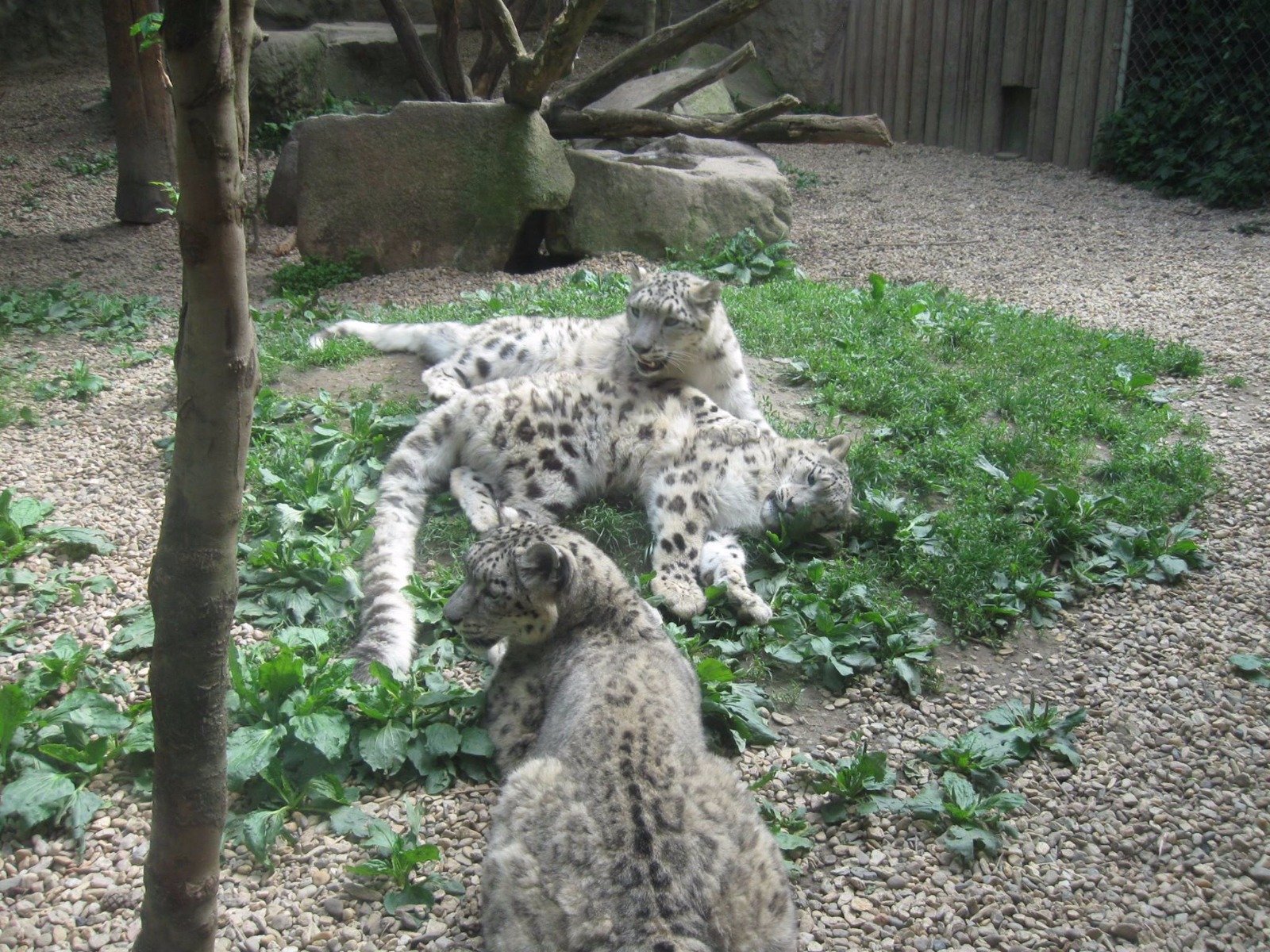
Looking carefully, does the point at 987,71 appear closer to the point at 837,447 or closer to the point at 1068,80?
the point at 1068,80

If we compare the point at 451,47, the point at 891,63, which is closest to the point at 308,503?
the point at 451,47

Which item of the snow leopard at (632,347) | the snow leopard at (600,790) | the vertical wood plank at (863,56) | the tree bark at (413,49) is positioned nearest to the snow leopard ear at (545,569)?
the snow leopard at (600,790)

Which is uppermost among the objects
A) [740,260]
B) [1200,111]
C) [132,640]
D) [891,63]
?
[891,63]

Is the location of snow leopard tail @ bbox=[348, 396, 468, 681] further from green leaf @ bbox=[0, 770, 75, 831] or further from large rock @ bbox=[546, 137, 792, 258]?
A: large rock @ bbox=[546, 137, 792, 258]

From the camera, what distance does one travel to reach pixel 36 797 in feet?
11.9

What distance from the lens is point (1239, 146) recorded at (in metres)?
12.9

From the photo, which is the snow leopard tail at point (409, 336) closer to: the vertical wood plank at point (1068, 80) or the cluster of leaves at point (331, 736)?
the cluster of leaves at point (331, 736)

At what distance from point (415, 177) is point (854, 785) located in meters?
7.53

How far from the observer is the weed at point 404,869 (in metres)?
3.53

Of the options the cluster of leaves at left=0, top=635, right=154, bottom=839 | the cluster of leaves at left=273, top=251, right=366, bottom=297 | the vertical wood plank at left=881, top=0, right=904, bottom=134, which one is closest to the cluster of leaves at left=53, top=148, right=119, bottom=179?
the cluster of leaves at left=273, top=251, right=366, bottom=297

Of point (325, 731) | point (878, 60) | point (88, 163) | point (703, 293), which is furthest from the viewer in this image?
point (878, 60)

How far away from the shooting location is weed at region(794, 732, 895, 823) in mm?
4062

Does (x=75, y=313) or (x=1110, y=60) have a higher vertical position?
(x=1110, y=60)

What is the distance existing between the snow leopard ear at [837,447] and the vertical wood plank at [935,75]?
11985mm
